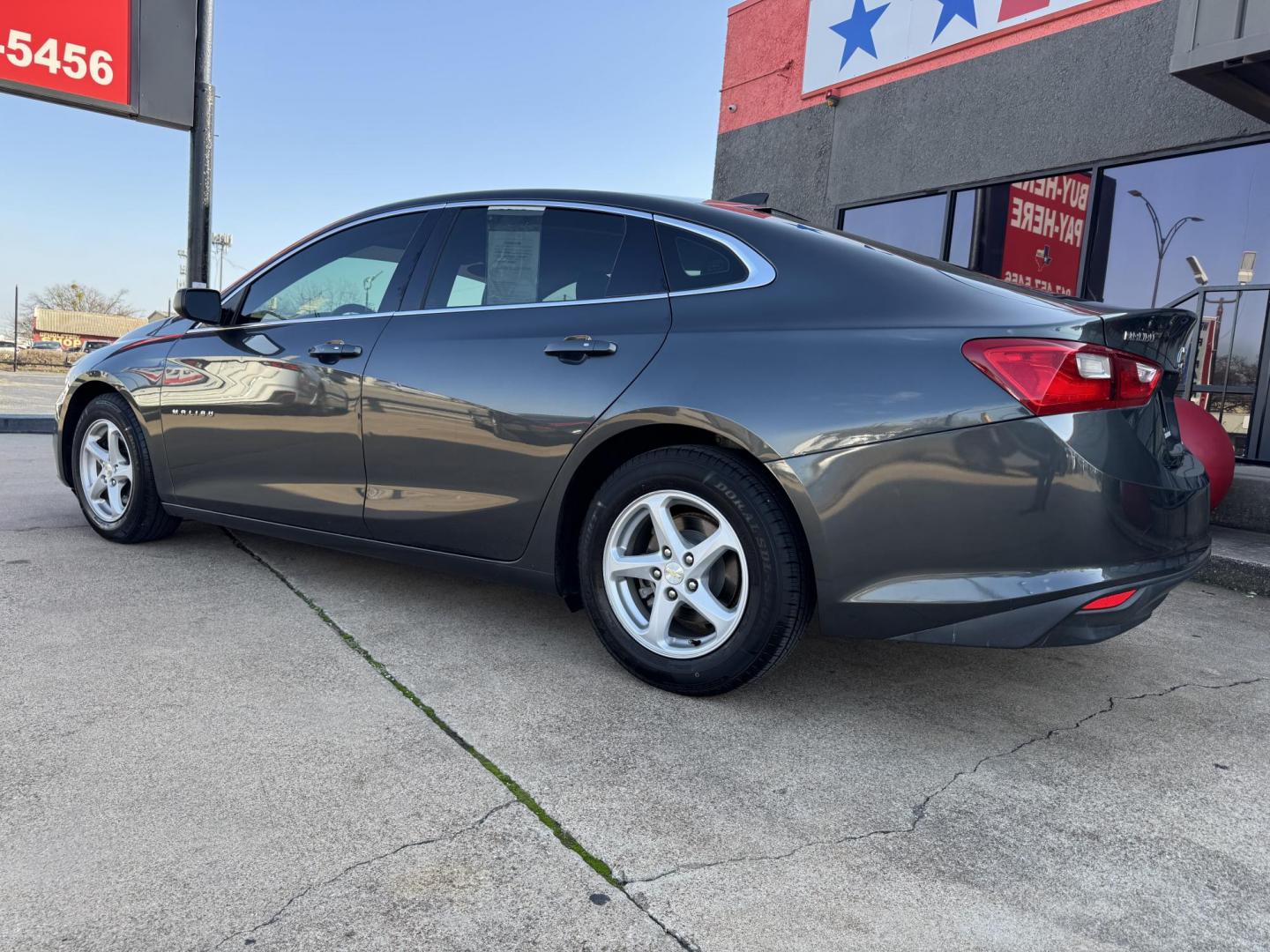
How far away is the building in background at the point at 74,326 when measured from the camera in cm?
7694

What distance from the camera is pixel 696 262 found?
2771mm

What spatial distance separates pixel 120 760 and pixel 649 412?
1.59m

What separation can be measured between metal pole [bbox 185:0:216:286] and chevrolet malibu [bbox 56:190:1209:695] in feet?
23.3

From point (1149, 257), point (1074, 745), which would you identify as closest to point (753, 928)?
point (1074, 745)

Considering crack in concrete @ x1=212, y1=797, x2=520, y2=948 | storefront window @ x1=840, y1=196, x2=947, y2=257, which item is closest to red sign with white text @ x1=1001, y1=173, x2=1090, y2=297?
storefront window @ x1=840, y1=196, x2=947, y2=257

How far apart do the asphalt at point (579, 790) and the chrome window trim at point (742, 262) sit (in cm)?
121

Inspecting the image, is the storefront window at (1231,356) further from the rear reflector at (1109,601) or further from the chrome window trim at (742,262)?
the chrome window trim at (742,262)

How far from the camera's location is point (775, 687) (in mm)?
2793

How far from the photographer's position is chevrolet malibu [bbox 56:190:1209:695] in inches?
87.8

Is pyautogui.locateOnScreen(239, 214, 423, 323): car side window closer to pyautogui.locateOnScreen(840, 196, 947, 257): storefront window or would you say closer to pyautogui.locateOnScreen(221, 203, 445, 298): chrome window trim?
pyautogui.locateOnScreen(221, 203, 445, 298): chrome window trim

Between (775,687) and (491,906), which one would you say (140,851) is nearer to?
(491,906)

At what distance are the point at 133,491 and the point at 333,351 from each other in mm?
1500

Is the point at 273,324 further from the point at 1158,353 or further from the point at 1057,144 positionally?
the point at 1057,144

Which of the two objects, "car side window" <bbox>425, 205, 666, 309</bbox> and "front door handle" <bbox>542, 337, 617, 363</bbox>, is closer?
"front door handle" <bbox>542, 337, 617, 363</bbox>
